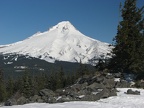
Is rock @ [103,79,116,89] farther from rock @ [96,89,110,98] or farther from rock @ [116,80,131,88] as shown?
rock @ [96,89,110,98]

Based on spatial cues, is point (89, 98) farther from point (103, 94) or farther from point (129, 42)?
point (129, 42)

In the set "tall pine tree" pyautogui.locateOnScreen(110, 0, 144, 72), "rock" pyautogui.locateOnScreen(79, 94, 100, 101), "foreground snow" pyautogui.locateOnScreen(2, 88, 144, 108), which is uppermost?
"tall pine tree" pyautogui.locateOnScreen(110, 0, 144, 72)

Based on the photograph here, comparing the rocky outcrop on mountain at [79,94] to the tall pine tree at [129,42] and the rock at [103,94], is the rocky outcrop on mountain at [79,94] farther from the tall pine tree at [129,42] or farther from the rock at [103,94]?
the tall pine tree at [129,42]

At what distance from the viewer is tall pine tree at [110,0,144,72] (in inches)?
1430

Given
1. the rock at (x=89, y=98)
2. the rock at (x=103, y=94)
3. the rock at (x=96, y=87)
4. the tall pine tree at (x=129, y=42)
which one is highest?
the tall pine tree at (x=129, y=42)

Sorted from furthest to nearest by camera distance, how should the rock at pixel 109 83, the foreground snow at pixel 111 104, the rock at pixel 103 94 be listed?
the rock at pixel 109 83
the rock at pixel 103 94
the foreground snow at pixel 111 104

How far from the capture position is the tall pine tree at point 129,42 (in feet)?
119

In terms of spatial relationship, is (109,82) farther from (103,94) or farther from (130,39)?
(130,39)

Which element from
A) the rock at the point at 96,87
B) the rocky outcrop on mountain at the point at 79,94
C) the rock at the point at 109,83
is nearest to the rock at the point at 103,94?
the rocky outcrop on mountain at the point at 79,94

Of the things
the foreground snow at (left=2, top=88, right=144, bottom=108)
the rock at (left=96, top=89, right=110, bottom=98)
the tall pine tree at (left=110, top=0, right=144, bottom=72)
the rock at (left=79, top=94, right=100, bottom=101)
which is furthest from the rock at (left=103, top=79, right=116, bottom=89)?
the tall pine tree at (left=110, top=0, right=144, bottom=72)

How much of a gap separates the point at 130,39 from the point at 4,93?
68.8 metres

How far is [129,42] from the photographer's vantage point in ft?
123

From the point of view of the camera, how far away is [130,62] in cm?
3712

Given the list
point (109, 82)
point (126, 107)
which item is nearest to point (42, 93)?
point (109, 82)
